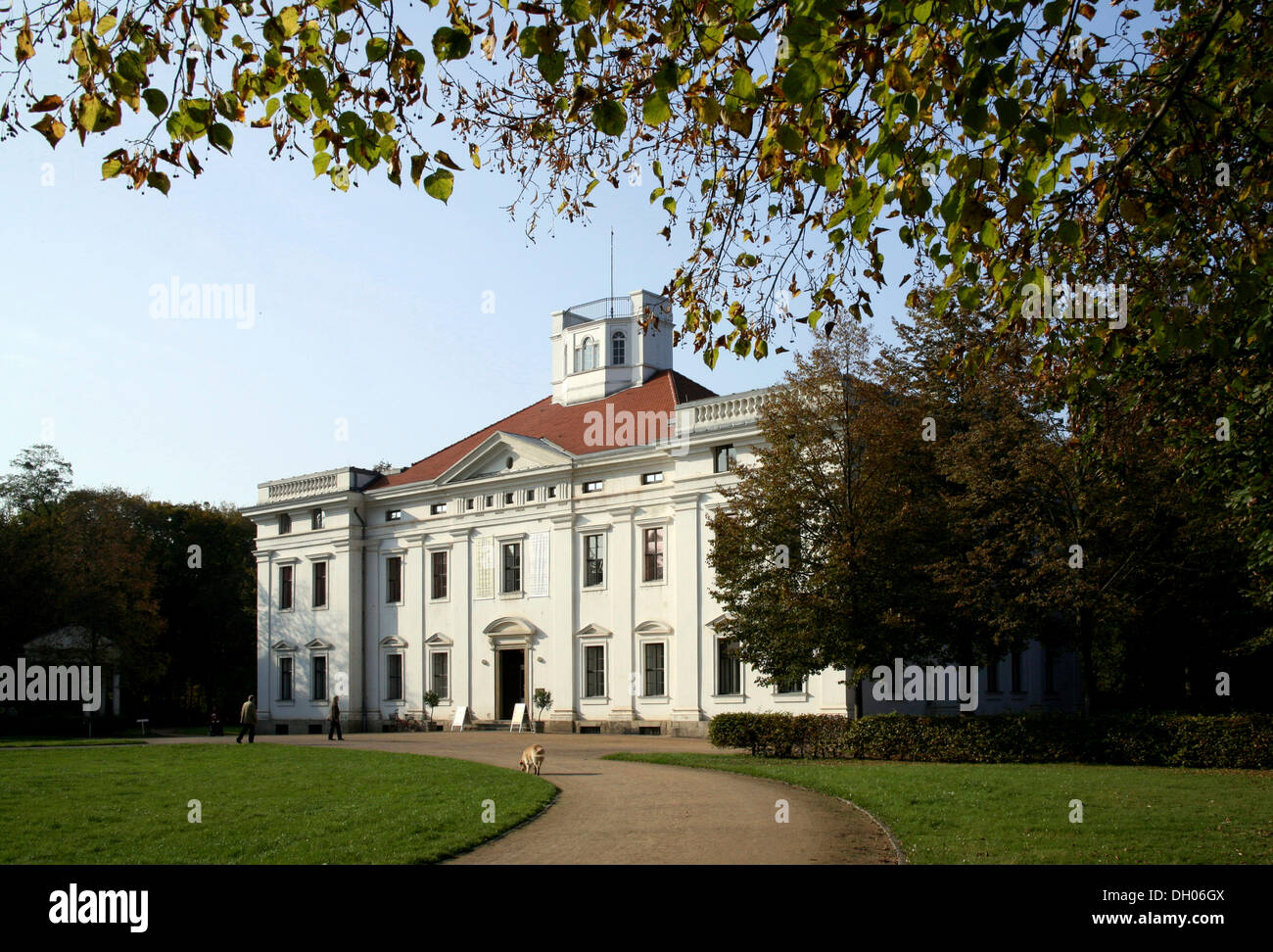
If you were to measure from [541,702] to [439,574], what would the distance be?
8.72 metres

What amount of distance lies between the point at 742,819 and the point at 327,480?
3934 centimetres

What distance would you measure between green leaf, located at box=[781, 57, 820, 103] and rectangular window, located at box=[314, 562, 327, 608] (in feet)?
149

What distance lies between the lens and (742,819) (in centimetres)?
1352

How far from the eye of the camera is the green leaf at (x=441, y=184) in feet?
24.1

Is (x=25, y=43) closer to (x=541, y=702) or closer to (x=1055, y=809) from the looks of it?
(x=1055, y=809)

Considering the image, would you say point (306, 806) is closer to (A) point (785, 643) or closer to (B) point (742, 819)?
(B) point (742, 819)

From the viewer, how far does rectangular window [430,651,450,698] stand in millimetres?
44781

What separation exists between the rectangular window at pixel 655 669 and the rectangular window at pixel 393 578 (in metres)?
13.7

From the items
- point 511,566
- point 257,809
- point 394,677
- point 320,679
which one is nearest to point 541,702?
point 511,566

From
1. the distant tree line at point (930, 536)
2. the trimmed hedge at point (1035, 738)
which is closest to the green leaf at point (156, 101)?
the distant tree line at point (930, 536)

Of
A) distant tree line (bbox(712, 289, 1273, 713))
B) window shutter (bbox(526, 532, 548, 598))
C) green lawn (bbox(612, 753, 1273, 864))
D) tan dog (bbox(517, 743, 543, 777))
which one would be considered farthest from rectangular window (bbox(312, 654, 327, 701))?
green lawn (bbox(612, 753, 1273, 864))

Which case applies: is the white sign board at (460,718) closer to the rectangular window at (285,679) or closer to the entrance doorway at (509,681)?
the entrance doorway at (509,681)

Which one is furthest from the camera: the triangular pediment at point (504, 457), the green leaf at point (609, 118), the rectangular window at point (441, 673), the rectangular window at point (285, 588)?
the rectangular window at point (285, 588)
